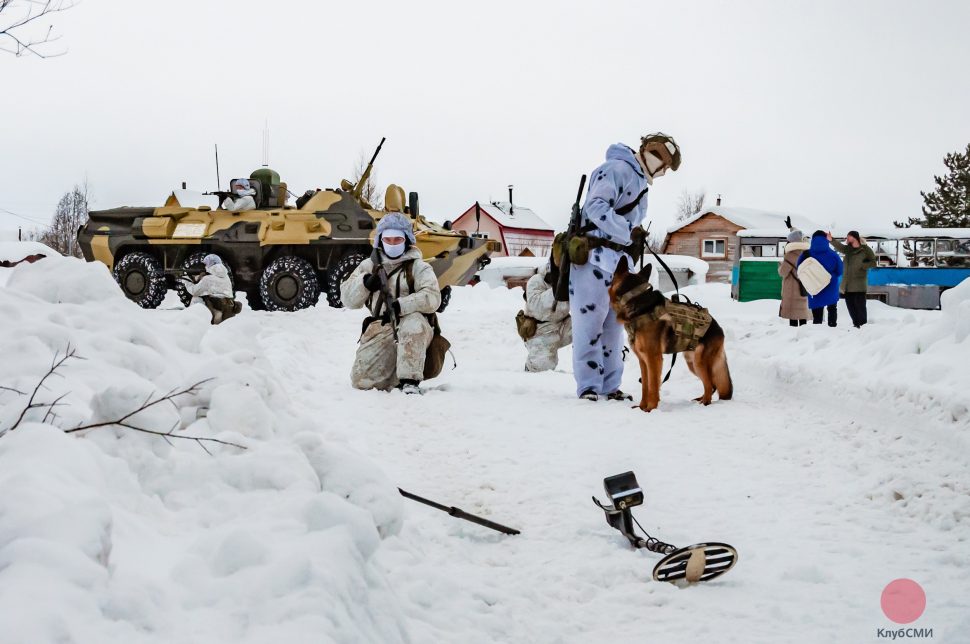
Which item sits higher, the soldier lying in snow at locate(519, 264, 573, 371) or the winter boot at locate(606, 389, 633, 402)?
the soldier lying in snow at locate(519, 264, 573, 371)

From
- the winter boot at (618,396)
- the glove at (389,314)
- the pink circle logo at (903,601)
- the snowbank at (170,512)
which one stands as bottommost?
the winter boot at (618,396)

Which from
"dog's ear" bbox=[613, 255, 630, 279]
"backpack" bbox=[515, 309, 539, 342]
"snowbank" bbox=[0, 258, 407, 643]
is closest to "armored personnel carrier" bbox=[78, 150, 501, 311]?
"backpack" bbox=[515, 309, 539, 342]

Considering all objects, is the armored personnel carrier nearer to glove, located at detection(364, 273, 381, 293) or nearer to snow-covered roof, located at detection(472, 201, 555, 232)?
glove, located at detection(364, 273, 381, 293)

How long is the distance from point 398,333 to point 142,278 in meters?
11.4

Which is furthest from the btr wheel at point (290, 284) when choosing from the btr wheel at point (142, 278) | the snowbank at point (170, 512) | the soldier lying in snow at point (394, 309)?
the snowbank at point (170, 512)

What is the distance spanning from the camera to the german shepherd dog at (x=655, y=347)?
18.9ft

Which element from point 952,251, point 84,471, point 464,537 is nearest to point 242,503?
point 84,471

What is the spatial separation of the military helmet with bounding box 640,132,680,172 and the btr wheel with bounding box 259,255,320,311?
986 cm

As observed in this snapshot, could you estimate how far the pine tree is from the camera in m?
37.4

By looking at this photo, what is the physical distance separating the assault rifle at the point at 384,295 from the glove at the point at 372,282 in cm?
3

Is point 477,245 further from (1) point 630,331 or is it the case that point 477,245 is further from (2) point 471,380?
(1) point 630,331

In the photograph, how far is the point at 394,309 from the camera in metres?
6.95

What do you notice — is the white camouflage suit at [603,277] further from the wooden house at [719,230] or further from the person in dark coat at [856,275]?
the wooden house at [719,230]

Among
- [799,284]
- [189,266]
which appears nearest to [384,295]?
[799,284]
